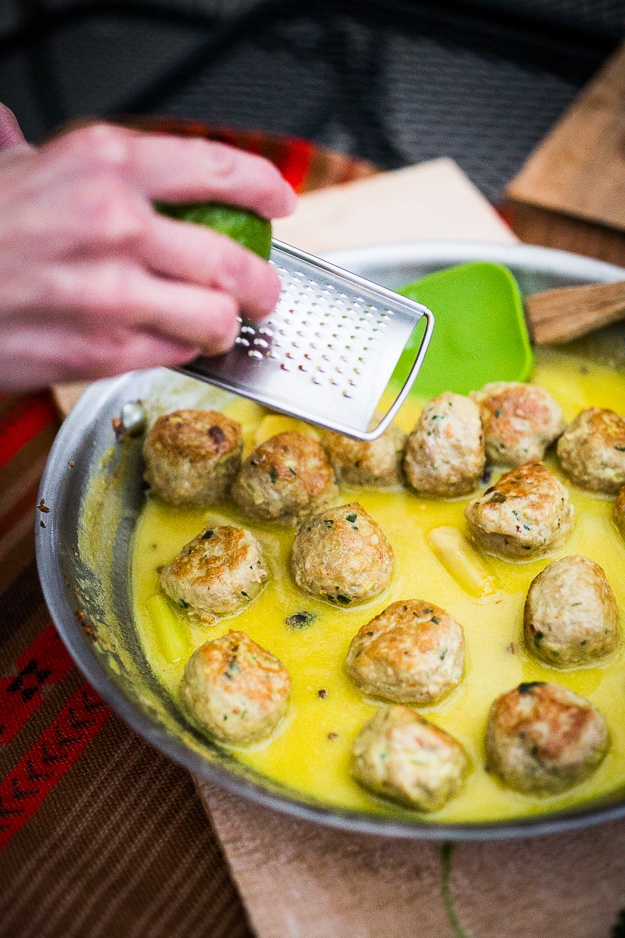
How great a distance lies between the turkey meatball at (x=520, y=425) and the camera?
83.6 inches

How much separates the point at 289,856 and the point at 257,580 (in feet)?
2.04

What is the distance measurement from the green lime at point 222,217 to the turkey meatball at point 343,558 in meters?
0.74

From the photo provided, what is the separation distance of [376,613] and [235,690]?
452 mm

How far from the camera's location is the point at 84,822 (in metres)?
1.68

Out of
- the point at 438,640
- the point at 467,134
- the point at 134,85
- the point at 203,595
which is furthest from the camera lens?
the point at 134,85

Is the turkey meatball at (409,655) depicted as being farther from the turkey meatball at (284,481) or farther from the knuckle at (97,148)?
the knuckle at (97,148)

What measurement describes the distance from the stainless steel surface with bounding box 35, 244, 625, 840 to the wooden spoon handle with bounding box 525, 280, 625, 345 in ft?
0.40

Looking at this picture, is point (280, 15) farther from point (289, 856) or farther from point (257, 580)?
point (289, 856)

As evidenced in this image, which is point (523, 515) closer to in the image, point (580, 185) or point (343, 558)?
point (343, 558)

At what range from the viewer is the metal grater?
1.76 meters

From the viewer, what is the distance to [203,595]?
1.85 metres

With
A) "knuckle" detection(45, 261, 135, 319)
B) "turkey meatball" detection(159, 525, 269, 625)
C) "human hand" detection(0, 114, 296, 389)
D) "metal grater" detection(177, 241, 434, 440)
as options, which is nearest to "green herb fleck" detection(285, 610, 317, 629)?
"turkey meatball" detection(159, 525, 269, 625)

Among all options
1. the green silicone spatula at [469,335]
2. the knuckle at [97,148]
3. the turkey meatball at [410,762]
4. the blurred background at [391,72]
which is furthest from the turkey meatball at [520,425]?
the blurred background at [391,72]

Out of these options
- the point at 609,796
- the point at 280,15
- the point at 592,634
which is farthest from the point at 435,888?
the point at 280,15
